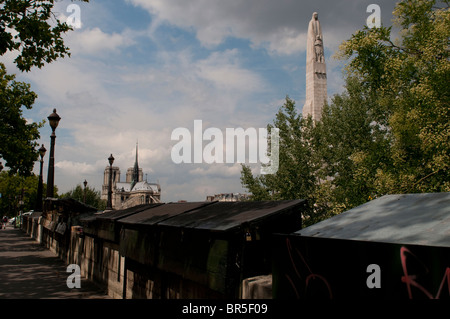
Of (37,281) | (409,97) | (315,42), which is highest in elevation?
(315,42)

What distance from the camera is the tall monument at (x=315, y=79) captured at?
152 ft

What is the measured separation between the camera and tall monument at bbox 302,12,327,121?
46.3 meters

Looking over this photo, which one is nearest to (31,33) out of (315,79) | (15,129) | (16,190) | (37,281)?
(37,281)

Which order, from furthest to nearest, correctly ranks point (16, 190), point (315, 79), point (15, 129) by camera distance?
point (16, 190)
point (315, 79)
point (15, 129)

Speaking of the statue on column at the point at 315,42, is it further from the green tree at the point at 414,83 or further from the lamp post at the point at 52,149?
the lamp post at the point at 52,149

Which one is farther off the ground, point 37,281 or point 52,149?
point 52,149

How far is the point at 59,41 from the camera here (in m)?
14.1

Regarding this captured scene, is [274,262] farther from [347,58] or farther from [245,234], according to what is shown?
[347,58]

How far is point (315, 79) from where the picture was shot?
46.6m

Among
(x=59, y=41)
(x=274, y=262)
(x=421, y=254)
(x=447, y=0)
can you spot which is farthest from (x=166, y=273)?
(x=447, y=0)

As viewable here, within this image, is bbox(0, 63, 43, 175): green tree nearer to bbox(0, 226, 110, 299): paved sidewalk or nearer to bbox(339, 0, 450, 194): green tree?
bbox(0, 226, 110, 299): paved sidewalk

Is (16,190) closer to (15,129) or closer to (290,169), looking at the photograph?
(15,129)


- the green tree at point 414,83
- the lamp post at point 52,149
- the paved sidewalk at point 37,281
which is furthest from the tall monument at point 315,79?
the paved sidewalk at point 37,281

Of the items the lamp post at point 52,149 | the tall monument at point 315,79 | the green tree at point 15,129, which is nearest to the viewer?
the lamp post at point 52,149
